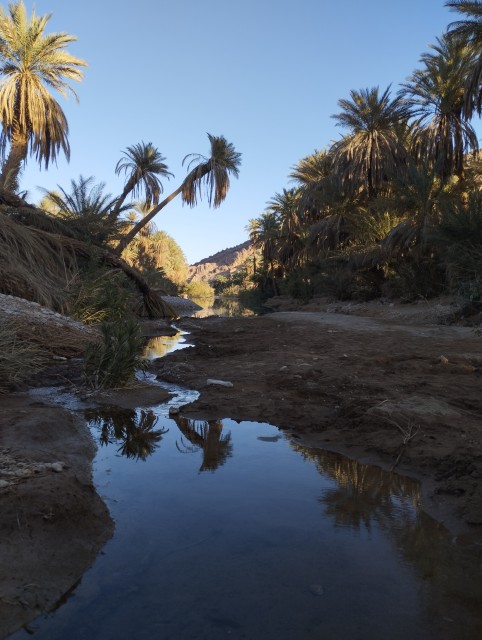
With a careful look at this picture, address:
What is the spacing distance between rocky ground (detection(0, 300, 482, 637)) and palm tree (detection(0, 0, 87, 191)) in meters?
15.6

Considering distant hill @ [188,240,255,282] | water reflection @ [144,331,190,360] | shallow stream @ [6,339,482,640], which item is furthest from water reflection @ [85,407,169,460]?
distant hill @ [188,240,255,282]

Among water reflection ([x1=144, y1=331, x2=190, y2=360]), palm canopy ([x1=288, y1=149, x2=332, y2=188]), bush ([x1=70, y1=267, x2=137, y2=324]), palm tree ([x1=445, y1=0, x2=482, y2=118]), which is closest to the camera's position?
water reflection ([x1=144, y1=331, x2=190, y2=360])

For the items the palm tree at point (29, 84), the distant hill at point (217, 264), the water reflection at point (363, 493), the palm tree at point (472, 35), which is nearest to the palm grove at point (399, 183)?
the palm tree at point (472, 35)

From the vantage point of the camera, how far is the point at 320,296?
90.7 feet

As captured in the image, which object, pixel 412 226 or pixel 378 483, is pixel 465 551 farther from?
pixel 412 226

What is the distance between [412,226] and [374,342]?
438 inches

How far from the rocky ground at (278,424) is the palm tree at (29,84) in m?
15.6

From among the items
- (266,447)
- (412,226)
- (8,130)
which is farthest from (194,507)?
(8,130)

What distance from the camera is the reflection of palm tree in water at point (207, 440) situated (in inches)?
125

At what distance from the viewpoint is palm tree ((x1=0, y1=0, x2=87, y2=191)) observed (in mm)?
18562

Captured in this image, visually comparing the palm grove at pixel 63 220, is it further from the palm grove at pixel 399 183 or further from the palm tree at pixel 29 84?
the palm grove at pixel 399 183

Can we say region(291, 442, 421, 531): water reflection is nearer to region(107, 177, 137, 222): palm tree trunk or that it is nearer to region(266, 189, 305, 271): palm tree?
region(107, 177, 137, 222): palm tree trunk

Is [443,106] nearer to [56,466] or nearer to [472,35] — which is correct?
[472,35]

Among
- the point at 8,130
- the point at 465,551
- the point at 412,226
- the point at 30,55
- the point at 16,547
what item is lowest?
the point at 465,551
